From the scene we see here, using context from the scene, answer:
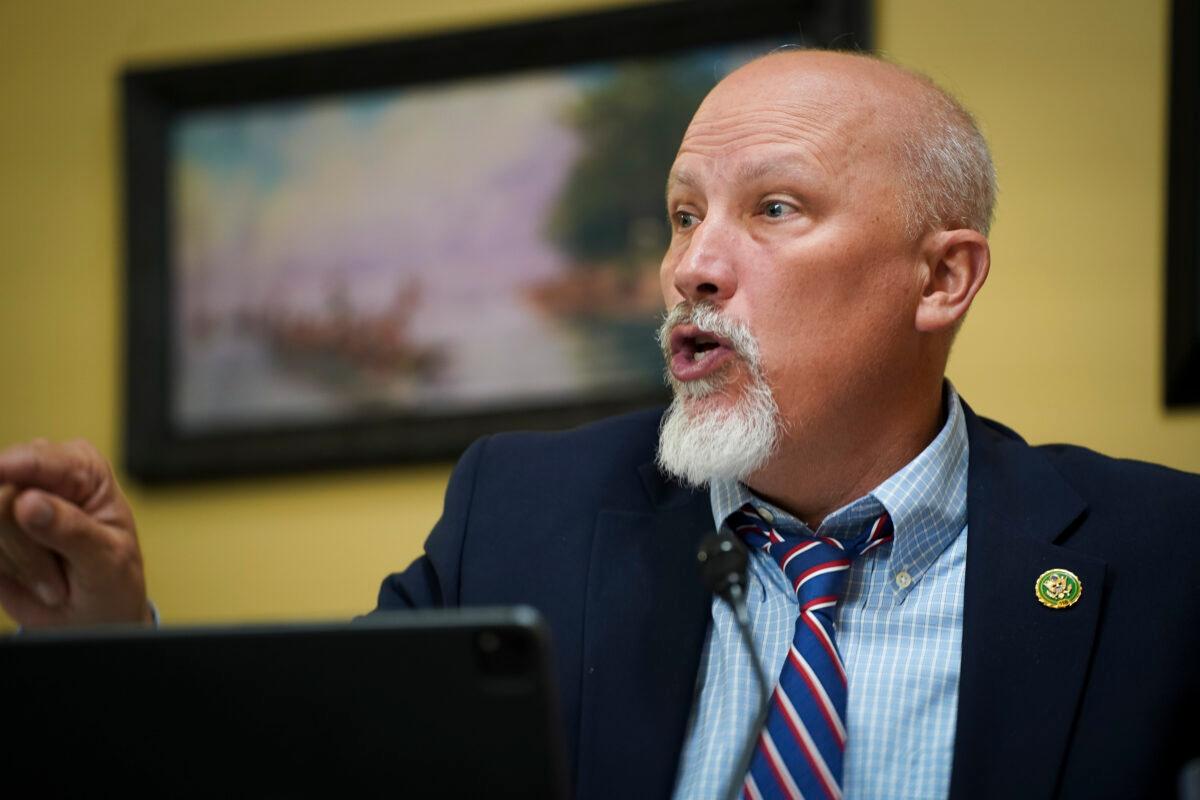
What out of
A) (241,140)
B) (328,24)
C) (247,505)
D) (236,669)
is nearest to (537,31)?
(328,24)

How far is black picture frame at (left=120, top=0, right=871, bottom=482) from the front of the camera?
120 inches

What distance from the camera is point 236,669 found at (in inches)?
42.7

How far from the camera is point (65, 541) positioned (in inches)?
64.1

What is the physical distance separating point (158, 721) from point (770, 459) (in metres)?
0.99

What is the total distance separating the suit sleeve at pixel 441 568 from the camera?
191 centimetres

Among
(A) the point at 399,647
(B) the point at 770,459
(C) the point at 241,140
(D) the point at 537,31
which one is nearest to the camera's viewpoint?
(A) the point at 399,647

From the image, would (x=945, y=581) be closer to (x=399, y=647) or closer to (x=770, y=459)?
(x=770, y=459)

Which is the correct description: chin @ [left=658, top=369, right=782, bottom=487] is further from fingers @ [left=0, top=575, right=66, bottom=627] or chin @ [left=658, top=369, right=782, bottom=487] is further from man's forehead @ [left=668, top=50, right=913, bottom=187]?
fingers @ [left=0, top=575, right=66, bottom=627]

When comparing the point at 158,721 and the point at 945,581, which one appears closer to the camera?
the point at 158,721

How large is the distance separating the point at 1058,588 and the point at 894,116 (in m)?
0.67

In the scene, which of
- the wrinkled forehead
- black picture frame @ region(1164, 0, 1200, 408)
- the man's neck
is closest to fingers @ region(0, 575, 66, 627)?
the man's neck

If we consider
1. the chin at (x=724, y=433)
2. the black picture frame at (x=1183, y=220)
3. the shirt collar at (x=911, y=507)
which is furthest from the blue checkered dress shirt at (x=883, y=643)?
the black picture frame at (x=1183, y=220)

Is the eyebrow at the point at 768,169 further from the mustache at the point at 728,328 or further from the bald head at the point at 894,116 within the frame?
the mustache at the point at 728,328

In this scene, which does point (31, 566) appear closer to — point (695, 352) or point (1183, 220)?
point (695, 352)
